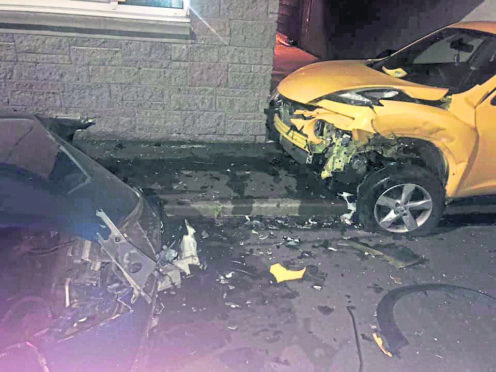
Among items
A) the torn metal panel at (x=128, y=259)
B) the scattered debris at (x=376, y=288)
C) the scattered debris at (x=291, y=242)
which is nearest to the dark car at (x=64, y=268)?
the torn metal panel at (x=128, y=259)

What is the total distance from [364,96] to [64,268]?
3239 mm

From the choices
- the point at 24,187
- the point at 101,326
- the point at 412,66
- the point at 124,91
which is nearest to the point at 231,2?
the point at 124,91

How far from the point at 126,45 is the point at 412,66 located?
3.60 m

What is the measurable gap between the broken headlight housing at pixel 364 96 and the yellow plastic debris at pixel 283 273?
5.66 ft

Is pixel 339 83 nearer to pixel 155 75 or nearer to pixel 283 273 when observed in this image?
pixel 283 273

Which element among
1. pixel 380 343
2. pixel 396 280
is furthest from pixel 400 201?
pixel 380 343

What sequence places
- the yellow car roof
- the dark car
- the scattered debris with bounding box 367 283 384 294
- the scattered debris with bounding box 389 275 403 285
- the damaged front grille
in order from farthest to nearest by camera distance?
the yellow car roof → the damaged front grille → the scattered debris with bounding box 389 275 403 285 → the scattered debris with bounding box 367 283 384 294 → the dark car

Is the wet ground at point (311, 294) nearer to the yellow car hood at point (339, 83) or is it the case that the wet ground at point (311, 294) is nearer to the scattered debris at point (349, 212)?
the scattered debris at point (349, 212)

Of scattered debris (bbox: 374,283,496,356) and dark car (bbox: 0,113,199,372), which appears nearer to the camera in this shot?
dark car (bbox: 0,113,199,372)

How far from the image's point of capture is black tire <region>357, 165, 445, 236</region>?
13.9 ft

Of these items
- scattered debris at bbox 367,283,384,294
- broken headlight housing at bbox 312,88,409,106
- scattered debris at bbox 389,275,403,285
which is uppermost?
broken headlight housing at bbox 312,88,409,106

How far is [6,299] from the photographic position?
2080mm

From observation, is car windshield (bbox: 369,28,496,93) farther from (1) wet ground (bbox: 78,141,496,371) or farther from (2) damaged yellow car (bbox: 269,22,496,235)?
(1) wet ground (bbox: 78,141,496,371)

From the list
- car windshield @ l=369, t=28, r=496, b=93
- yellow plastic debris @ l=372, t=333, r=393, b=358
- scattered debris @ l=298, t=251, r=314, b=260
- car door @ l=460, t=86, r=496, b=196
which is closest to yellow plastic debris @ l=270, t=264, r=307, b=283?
scattered debris @ l=298, t=251, r=314, b=260
